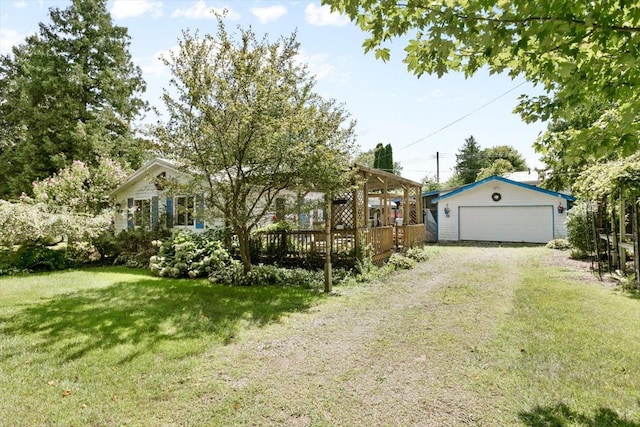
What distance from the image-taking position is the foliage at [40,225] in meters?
9.41

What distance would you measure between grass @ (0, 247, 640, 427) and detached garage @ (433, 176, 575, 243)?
11.2 m

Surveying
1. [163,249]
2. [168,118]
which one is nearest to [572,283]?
[168,118]

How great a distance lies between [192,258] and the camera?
32.6 feet

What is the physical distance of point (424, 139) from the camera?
25328 mm

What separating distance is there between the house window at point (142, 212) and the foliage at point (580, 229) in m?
15.3

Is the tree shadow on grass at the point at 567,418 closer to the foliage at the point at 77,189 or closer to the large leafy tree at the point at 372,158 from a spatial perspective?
the large leafy tree at the point at 372,158

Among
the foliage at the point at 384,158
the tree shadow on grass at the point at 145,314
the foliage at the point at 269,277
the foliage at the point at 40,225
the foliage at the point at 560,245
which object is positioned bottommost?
the tree shadow on grass at the point at 145,314

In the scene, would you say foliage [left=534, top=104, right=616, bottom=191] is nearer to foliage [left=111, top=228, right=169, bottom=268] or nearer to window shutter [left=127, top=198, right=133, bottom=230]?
foliage [left=111, top=228, right=169, bottom=268]

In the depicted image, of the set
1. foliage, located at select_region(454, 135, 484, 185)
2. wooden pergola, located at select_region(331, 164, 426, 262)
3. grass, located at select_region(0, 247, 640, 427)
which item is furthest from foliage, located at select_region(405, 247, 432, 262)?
foliage, located at select_region(454, 135, 484, 185)

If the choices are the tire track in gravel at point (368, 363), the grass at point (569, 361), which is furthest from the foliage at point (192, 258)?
the grass at point (569, 361)

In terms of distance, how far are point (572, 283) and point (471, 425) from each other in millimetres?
6788

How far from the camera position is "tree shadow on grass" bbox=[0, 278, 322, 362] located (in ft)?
15.5

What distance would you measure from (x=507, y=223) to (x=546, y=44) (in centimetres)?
1777

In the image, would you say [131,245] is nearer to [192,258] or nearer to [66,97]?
[192,258]
